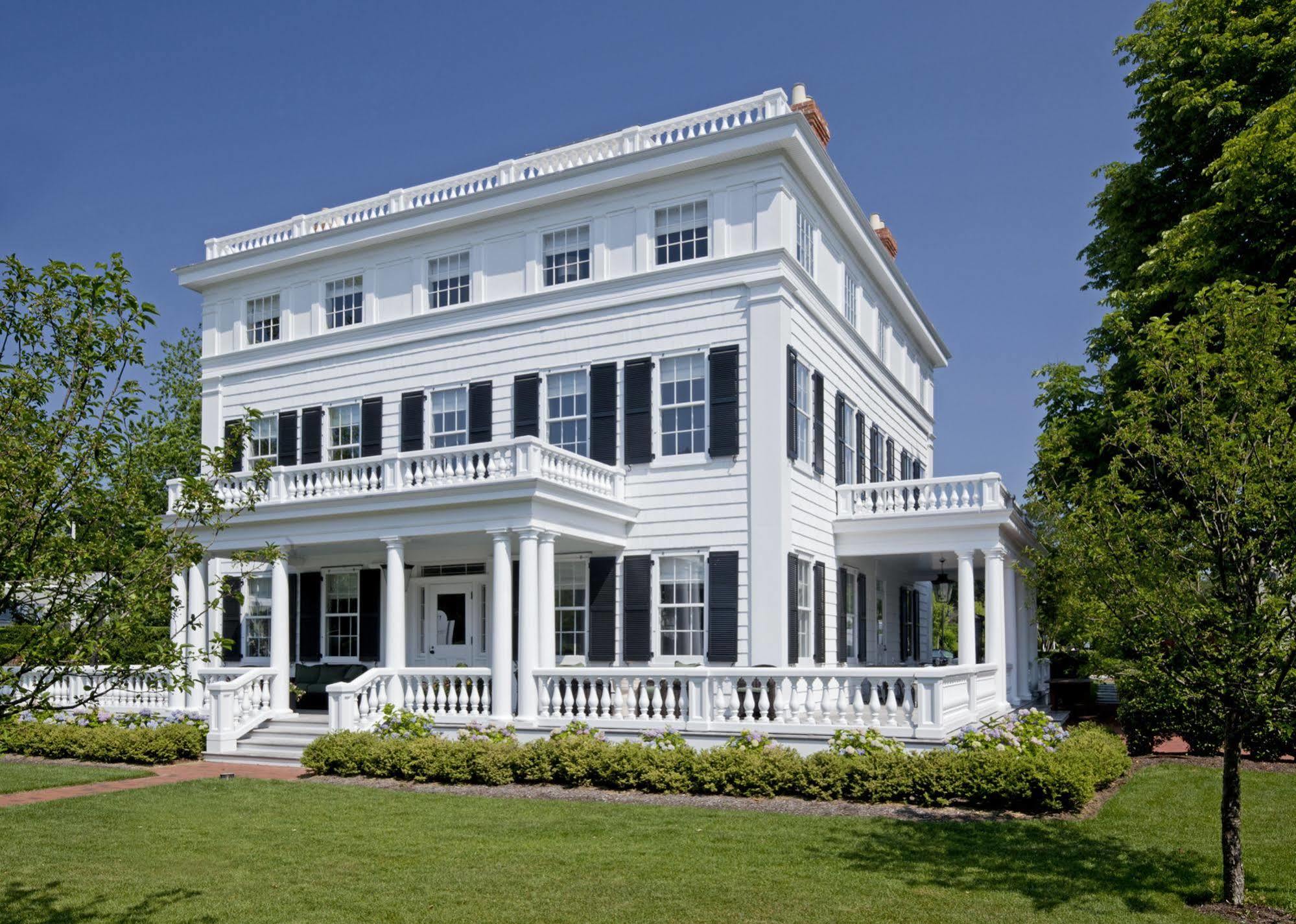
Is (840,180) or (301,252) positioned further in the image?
(301,252)

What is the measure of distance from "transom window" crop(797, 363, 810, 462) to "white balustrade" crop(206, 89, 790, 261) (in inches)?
178

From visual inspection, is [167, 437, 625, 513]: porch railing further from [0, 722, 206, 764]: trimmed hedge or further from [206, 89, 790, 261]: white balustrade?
[206, 89, 790, 261]: white balustrade

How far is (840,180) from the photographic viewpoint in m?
21.8

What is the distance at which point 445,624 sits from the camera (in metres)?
23.0

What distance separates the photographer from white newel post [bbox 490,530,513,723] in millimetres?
17750

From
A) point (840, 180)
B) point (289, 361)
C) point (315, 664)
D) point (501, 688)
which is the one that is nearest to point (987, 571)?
point (840, 180)

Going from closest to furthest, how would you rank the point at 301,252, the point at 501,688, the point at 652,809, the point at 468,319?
the point at 652,809 → the point at 501,688 → the point at 468,319 → the point at 301,252

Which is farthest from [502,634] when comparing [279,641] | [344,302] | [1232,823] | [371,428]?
[1232,823]

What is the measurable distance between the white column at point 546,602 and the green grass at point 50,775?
6.26 meters

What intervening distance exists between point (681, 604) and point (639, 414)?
3.51 m

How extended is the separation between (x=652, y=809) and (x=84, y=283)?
350 inches

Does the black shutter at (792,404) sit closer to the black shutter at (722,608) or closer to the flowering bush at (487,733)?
the black shutter at (722,608)

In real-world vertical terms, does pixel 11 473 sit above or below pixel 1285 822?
above

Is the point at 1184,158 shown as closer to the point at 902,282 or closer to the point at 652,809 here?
the point at 902,282
